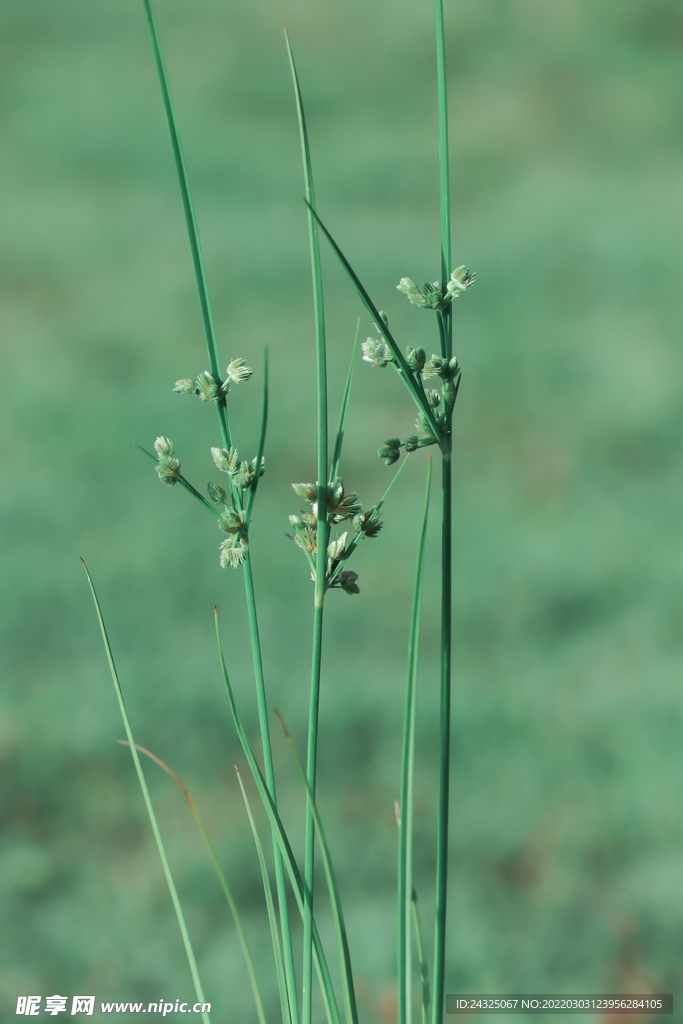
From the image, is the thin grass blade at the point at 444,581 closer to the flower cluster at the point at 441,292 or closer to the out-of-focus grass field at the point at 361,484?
the flower cluster at the point at 441,292

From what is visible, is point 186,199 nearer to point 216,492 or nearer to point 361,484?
point 216,492

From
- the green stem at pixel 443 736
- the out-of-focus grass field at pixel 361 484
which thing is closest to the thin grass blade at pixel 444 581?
the green stem at pixel 443 736

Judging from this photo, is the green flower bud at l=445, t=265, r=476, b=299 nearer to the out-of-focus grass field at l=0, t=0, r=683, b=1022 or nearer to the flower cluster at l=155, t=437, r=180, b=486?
the flower cluster at l=155, t=437, r=180, b=486

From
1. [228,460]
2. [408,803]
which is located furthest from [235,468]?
[408,803]

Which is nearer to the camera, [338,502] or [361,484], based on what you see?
[338,502]

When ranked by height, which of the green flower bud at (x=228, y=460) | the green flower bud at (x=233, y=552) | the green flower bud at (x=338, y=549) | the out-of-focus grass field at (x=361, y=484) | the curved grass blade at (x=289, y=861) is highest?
the out-of-focus grass field at (x=361, y=484)

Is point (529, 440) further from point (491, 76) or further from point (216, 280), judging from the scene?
point (491, 76)
